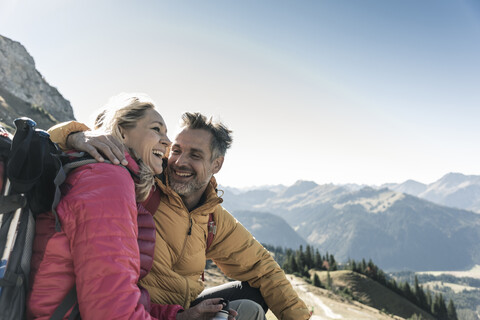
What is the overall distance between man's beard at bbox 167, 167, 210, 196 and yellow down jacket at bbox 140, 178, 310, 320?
0.22 meters

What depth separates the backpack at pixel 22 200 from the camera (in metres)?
2.29

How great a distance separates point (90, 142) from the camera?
10.3ft

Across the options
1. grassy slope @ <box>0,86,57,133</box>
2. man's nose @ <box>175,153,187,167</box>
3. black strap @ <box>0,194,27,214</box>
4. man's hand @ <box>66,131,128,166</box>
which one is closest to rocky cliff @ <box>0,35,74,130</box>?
grassy slope @ <box>0,86,57,133</box>

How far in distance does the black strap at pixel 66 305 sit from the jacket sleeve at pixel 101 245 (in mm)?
124

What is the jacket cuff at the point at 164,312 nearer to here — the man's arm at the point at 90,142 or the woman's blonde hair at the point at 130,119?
the woman's blonde hair at the point at 130,119

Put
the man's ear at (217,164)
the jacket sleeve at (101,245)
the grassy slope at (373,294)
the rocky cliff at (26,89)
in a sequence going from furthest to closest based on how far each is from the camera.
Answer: the rocky cliff at (26,89)
the grassy slope at (373,294)
the man's ear at (217,164)
the jacket sleeve at (101,245)

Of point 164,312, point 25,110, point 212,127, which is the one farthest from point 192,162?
point 25,110

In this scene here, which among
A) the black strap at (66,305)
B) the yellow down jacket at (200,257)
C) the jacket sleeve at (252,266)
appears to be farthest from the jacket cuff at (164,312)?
the jacket sleeve at (252,266)

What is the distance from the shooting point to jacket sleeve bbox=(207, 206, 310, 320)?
595cm

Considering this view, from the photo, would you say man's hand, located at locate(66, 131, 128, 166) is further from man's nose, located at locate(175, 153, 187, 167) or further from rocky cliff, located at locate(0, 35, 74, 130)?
rocky cliff, located at locate(0, 35, 74, 130)

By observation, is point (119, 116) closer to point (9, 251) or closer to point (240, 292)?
point (9, 251)

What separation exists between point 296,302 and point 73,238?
4699mm

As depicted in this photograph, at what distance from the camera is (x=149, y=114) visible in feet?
12.9

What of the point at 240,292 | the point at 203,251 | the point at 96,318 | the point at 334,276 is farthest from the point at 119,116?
the point at 334,276
